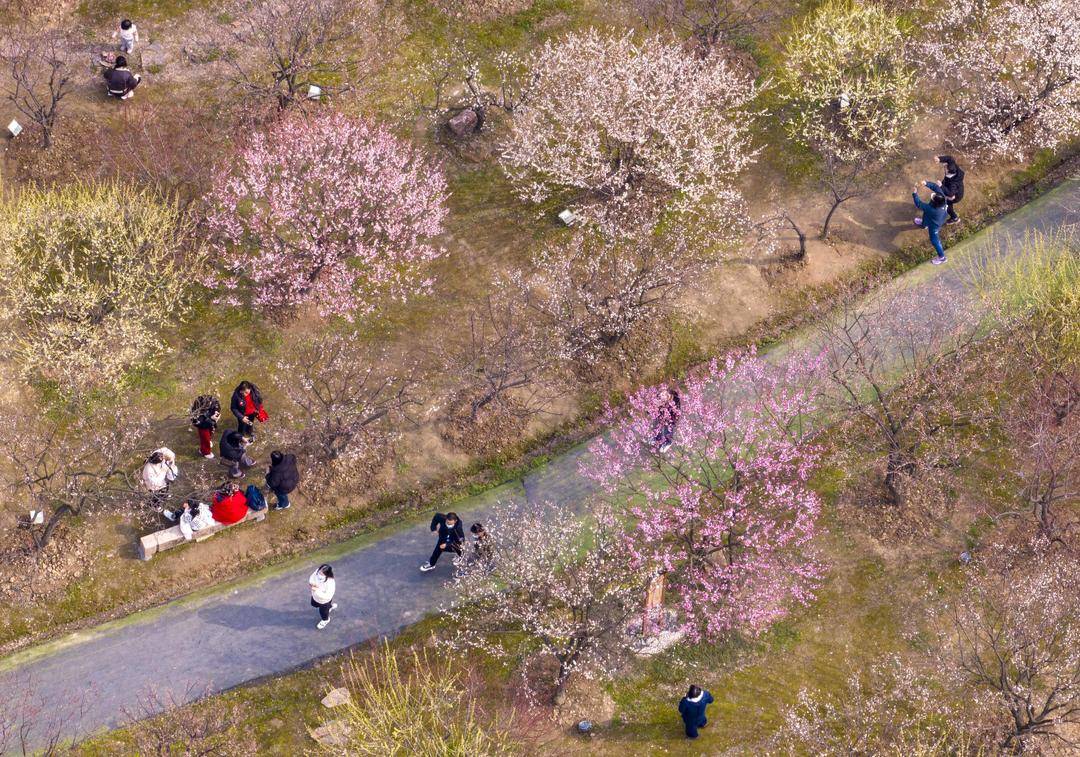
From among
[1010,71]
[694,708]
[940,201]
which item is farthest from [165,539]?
[1010,71]

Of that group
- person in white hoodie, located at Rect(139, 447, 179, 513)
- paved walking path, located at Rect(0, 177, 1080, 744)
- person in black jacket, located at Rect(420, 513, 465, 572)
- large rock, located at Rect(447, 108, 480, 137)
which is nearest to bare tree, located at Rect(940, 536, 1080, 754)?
paved walking path, located at Rect(0, 177, 1080, 744)

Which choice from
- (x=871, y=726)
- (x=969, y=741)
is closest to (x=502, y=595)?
(x=871, y=726)

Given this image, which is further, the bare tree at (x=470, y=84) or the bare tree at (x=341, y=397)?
the bare tree at (x=470, y=84)

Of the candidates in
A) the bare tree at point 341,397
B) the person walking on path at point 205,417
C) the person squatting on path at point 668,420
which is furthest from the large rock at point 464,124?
the person walking on path at point 205,417

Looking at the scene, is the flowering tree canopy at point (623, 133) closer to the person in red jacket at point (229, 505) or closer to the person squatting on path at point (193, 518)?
the person in red jacket at point (229, 505)

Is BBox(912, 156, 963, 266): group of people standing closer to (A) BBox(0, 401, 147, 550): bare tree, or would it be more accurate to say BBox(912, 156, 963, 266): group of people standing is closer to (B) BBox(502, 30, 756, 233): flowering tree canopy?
(B) BBox(502, 30, 756, 233): flowering tree canopy

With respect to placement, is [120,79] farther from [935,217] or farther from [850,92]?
[935,217]
